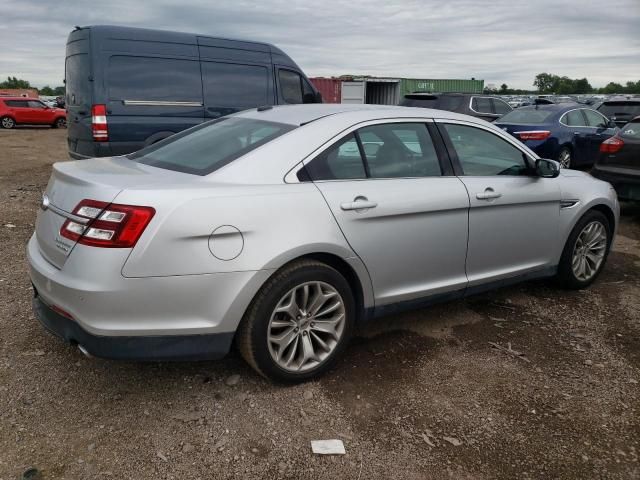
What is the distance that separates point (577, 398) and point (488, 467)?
2.89 feet

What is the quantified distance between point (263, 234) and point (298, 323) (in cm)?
56

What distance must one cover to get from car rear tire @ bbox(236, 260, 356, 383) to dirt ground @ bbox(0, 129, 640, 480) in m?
0.15

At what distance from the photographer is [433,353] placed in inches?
139

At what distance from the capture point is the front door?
3.74 meters

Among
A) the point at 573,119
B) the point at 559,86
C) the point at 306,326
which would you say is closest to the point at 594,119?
the point at 573,119

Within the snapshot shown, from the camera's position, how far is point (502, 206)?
12.6 ft

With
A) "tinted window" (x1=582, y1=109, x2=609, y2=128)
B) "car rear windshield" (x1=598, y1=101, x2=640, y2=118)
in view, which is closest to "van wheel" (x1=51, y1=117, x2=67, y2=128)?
"car rear windshield" (x1=598, y1=101, x2=640, y2=118)

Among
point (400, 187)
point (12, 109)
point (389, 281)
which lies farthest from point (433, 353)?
point (12, 109)

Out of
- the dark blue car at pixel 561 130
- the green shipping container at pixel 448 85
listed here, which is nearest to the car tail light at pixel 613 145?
the dark blue car at pixel 561 130

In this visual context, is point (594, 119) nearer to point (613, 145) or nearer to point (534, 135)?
point (534, 135)

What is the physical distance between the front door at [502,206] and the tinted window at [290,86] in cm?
562

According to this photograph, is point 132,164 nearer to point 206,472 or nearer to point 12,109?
point 206,472

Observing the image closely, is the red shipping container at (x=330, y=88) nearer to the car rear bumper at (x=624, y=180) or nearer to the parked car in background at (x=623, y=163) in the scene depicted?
the parked car in background at (x=623, y=163)

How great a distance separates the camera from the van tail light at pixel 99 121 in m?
7.17
